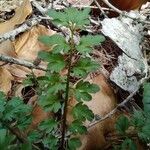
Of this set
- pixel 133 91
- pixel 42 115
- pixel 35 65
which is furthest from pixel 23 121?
pixel 133 91

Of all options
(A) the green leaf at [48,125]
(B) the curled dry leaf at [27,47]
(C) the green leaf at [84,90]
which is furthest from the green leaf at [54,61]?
(B) the curled dry leaf at [27,47]

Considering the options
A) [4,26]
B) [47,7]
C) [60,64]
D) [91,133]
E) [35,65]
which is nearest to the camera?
[60,64]

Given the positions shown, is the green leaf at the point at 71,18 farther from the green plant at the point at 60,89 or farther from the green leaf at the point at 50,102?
the green leaf at the point at 50,102

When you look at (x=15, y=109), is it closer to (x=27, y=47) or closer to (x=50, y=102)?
(x=50, y=102)

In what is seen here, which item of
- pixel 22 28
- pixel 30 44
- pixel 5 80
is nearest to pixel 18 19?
pixel 22 28

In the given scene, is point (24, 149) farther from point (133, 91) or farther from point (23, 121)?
point (133, 91)
